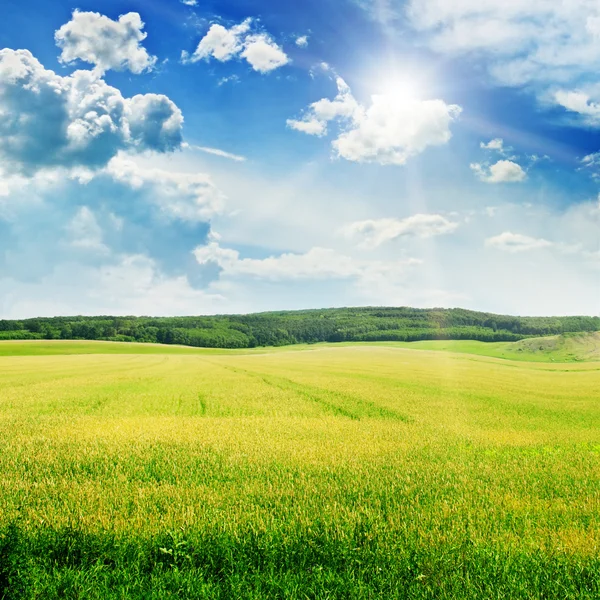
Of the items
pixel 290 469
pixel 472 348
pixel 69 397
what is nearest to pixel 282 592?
pixel 290 469

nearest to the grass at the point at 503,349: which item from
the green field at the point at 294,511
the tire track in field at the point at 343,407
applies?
the tire track in field at the point at 343,407

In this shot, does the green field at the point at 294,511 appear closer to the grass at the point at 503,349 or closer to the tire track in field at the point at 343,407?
the tire track in field at the point at 343,407

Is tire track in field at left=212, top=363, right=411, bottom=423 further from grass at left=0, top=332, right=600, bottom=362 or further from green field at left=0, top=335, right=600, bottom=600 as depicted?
grass at left=0, top=332, right=600, bottom=362

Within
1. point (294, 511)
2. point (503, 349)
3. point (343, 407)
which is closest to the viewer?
point (294, 511)

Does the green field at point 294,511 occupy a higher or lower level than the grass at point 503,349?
higher

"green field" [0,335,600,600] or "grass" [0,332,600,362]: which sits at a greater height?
"green field" [0,335,600,600]

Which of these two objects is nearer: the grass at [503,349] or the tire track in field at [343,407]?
the tire track in field at [343,407]

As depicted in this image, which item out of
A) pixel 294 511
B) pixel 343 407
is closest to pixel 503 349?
pixel 343 407

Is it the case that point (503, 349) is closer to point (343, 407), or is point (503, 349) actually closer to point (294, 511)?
point (343, 407)

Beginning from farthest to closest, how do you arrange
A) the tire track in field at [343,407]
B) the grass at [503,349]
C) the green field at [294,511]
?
the grass at [503,349], the tire track in field at [343,407], the green field at [294,511]

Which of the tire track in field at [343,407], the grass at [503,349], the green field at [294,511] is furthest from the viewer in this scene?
the grass at [503,349]

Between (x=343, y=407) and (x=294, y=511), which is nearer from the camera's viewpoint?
(x=294, y=511)

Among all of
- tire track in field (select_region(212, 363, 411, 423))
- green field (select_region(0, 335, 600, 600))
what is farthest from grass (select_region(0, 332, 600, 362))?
green field (select_region(0, 335, 600, 600))

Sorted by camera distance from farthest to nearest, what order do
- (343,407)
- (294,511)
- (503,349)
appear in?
1. (503,349)
2. (343,407)
3. (294,511)
